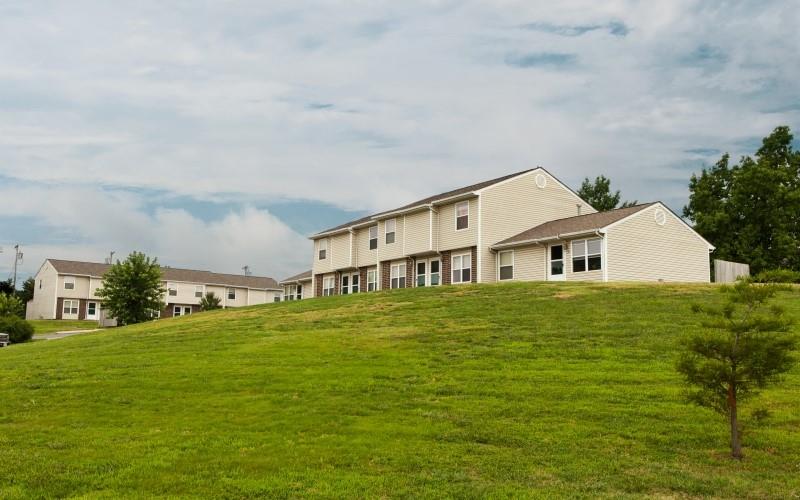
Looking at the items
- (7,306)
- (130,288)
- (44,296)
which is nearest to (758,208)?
(130,288)

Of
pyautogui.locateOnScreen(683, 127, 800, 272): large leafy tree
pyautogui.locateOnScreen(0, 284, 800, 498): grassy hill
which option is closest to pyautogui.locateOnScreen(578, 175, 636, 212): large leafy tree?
pyautogui.locateOnScreen(683, 127, 800, 272): large leafy tree

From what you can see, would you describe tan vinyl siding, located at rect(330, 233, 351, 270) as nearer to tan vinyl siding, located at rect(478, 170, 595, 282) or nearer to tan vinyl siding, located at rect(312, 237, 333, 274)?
tan vinyl siding, located at rect(312, 237, 333, 274)

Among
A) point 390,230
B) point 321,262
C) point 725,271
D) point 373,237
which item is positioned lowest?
point 725,271

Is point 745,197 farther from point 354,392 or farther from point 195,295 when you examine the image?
point 195,295

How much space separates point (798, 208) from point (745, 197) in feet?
10.5

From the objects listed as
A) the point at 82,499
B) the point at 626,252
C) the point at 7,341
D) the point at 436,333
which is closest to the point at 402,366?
the point at 436,333

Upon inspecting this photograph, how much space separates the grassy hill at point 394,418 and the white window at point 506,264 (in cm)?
1510

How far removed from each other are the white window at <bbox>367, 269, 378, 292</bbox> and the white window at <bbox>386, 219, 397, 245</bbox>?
8.19 feet

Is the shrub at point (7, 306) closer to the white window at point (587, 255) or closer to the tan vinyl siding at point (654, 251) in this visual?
the white window at point (587, 255)

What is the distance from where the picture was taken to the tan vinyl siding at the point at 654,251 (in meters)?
32.8

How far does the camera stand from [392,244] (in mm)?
43312

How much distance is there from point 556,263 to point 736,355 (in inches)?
945

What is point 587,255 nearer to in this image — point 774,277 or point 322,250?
point 774,277

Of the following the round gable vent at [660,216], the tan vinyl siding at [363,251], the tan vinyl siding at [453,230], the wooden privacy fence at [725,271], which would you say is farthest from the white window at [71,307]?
the wooden privacy fence at [725,271]
